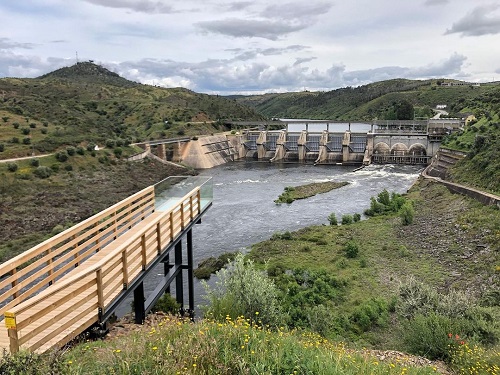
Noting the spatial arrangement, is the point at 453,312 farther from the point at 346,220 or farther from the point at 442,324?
the point at 346,220

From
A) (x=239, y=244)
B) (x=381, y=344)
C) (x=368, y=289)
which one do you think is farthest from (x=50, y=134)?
(x=381, y=344)

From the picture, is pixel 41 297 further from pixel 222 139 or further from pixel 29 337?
pixel 222 139

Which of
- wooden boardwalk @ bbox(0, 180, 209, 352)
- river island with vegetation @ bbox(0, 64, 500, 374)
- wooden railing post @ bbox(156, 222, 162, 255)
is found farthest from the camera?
wooden railing post @ bbox(156, 222, 162, 255)

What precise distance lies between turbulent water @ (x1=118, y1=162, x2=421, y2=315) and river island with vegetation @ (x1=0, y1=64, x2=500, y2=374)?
2.85 m

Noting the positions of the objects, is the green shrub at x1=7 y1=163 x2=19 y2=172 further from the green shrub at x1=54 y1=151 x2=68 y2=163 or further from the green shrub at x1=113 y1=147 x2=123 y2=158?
the green shrub at x1=113 y1=147 x2=123 y2=158

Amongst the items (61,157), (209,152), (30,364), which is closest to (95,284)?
(30,364)

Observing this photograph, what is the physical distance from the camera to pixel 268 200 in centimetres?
4909

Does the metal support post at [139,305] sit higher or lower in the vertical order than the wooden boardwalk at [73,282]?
lower

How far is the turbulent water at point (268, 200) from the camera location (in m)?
33.5

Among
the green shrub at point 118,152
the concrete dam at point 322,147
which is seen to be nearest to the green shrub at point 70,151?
the green shrub at point 118,152

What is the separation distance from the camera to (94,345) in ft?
24.7

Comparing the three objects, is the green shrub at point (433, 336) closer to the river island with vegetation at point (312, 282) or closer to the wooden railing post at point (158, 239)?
the river island with vegetation at point (312, 282)

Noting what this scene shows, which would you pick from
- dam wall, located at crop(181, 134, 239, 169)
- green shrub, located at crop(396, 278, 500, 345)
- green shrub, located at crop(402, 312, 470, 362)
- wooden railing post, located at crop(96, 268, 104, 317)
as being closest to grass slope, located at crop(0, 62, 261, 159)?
dam wall, located at crop(181, 134, 239, 169)

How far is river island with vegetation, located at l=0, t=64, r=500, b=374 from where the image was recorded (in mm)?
6793
